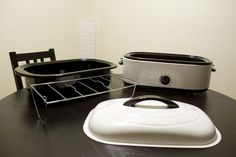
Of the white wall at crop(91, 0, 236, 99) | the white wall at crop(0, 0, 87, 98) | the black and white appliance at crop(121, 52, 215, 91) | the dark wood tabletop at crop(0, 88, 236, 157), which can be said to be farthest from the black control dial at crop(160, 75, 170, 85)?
the white wall at crop(0, 0, 87, 98)

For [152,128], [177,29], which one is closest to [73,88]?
[152,128]

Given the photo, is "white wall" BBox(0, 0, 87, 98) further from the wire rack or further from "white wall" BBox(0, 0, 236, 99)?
the wire rack

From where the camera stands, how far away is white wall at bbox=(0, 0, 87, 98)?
1854 millimetres

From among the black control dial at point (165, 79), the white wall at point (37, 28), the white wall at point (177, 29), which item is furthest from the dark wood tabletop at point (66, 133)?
the white wall at point (37, 28)

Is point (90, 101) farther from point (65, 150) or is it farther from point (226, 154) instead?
point (226, 154)

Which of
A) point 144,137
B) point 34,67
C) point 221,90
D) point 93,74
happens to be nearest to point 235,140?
point 144,137

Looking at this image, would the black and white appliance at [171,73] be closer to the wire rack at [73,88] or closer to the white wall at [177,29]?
the wire rack at [73,88]

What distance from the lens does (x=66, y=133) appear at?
64 cm

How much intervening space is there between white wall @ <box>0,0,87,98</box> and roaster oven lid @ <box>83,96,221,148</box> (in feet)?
5.17

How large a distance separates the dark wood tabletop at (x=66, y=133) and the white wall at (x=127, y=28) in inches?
29.1

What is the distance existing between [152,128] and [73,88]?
488mm

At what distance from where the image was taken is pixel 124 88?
1068 millimetres

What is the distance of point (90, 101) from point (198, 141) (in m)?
0.46

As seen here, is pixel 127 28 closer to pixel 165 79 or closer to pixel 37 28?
pixel 37 28
